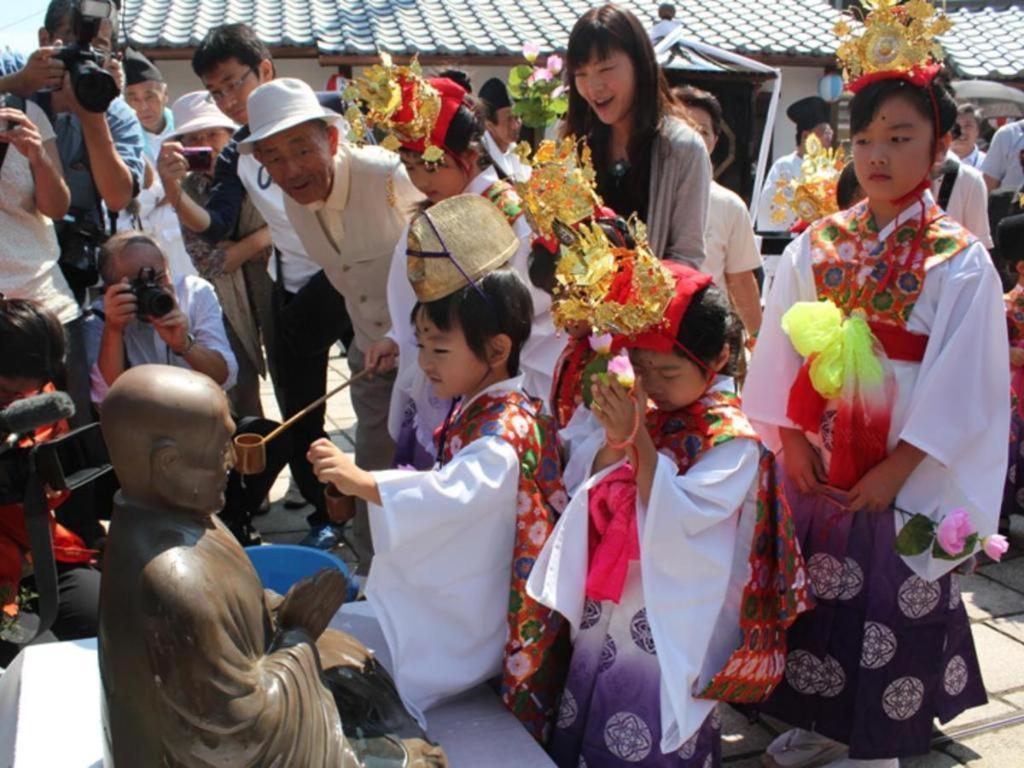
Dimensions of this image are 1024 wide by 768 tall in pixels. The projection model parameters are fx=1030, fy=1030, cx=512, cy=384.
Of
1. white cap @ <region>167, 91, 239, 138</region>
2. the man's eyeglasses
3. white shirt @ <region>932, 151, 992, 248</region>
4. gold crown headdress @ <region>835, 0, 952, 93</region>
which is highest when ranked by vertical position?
gold crown headdress @ <region>835, 0, 952, 93</region>

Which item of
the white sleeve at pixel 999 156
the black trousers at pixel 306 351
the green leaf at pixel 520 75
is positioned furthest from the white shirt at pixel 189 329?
the white sleeve at pixel 999 156

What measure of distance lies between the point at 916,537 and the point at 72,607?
2517 millimetres

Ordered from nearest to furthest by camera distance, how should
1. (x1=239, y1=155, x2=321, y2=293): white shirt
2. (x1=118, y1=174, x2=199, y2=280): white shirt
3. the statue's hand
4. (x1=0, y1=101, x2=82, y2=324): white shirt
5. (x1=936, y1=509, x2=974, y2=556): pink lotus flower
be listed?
the statue's hand
(x1=936, y1=509, x2=974, y2=556): pink lotus flower
(x1=0, y1=101, x2=82, y2=324): white shirt
(x1=239, y1=155, x2=321, y2=293): white shirt
(x1=118, y1=174, x2=199, y2=280): white shirt

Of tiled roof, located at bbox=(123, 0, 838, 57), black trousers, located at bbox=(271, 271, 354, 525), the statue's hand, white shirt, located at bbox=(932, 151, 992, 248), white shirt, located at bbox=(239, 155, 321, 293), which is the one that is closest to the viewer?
the statue's hand

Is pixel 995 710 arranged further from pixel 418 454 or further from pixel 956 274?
pixel 418 454

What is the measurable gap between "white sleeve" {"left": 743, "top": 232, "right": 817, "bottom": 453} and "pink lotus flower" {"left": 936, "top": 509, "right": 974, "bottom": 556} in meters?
0.53

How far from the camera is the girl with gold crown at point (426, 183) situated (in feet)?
10.6

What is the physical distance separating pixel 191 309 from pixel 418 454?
154 cm

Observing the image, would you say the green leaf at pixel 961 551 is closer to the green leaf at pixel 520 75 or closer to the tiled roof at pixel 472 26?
the green leaf at pixel 520 75

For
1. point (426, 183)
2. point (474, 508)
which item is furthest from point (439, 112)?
point (474, 508)

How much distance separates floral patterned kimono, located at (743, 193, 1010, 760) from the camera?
8.96ft

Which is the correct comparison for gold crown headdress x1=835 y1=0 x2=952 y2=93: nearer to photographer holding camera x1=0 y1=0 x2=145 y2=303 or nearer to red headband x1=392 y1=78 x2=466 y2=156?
red headband x1=392 y1=78 x2=466 y2=156

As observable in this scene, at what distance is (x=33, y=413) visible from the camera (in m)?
2.70

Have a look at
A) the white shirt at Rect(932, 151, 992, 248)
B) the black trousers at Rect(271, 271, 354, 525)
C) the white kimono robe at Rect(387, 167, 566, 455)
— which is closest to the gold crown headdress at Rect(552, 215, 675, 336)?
the white kimono robe at Rect(387, 167, 566, 455)
